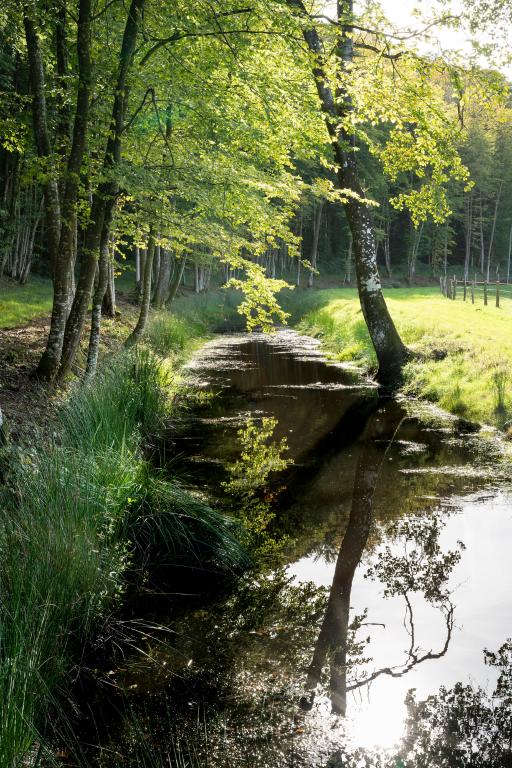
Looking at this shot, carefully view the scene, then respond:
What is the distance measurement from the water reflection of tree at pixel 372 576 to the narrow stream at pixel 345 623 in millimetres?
14

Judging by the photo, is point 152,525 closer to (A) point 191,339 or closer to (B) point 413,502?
(B) point 413,502

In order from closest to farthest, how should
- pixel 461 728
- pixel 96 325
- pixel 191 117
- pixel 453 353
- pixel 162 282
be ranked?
pixel 461 728 → pixel 96 325 → pixel 191 117 → pixel 453 353 → pixel 162 282

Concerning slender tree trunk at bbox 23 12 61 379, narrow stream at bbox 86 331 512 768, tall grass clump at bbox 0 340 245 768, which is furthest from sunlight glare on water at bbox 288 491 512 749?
slender tree trunk at bbox 23 12 61 379

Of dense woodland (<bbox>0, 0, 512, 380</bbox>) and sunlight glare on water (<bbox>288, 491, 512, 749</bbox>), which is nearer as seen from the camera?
sunlight glare on water (<bbox>288, 491, 512, 749</bbox>)

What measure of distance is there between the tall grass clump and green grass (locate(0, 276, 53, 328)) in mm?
10420

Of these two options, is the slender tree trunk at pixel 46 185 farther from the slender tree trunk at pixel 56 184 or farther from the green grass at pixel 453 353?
the green grass at pixel 453 353

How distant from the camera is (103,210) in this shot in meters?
9.92

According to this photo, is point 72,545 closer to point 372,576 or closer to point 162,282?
point 372,576

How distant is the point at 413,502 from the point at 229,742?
4387 mm

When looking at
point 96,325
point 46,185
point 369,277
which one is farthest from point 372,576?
point 369,277

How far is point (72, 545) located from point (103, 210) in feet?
23.1

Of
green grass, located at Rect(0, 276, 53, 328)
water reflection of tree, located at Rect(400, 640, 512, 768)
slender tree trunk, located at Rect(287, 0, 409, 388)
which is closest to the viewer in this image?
water reflection of tree, located at Rect(400, 640, 512, 768)

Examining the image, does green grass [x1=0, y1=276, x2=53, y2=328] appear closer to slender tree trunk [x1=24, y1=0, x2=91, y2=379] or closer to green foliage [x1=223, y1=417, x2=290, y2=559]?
slender tree trunk [x1=24, y1=0, x2=91, y2=379]

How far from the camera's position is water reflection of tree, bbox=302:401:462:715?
13.5 ft
